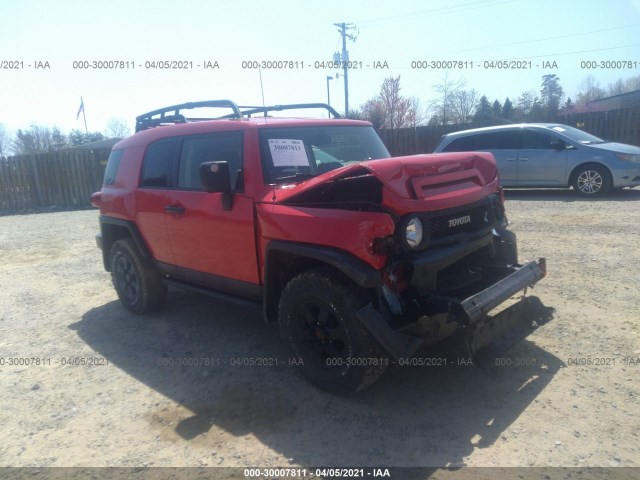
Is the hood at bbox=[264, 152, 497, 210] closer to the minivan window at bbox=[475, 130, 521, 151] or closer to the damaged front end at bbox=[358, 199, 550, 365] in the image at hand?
the damaged front end at bbox=[358, 199, 550, 365]

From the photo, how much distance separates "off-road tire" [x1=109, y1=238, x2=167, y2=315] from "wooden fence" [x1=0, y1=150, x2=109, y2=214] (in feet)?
40.4

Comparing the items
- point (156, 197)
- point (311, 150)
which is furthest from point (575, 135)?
point (156, 197)

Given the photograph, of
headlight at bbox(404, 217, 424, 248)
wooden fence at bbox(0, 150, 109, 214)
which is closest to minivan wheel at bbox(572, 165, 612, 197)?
headlight at bbox(404, 217, 424, 248)

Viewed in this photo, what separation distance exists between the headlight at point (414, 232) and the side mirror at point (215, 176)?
150 centimetres

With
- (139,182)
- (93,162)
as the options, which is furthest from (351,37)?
(139,182)

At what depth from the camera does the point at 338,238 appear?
10.3 ft

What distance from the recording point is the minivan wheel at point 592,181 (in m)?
10.1

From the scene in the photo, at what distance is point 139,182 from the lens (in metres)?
5.07

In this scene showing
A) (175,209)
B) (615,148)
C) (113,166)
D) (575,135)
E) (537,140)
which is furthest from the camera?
(537,140)

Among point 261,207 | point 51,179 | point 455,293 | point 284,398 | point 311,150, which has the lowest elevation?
point 284,398

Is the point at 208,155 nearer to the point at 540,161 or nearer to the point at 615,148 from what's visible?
the point at 540,161

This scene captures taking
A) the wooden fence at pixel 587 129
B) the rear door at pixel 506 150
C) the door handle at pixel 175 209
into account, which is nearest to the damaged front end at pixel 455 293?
the door handle at pixel 175 209

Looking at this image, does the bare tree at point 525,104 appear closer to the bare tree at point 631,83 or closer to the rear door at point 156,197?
the bare tree at point 631,83

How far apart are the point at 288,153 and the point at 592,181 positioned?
8.82m
